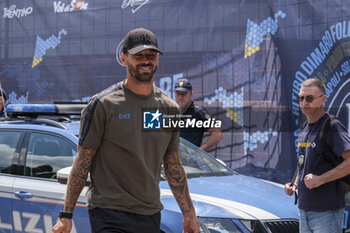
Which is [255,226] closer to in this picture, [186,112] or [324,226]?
[324,226]

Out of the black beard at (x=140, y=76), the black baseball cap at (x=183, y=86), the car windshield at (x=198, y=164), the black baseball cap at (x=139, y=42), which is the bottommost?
the car windshield at (x=198, y=164)

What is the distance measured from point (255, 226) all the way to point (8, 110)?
2615mm

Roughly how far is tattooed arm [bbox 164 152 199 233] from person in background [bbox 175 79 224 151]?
2.74 m

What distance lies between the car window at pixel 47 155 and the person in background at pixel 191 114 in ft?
6.18

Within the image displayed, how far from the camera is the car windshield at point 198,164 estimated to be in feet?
15.4

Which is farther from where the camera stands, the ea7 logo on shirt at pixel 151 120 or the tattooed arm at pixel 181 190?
the tattooed arm at pixel 181 190

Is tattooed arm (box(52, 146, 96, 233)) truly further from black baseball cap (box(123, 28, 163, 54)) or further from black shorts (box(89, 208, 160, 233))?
black baseball cap (box(123, 28, 163, 54))

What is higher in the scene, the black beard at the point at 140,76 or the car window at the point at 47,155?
the black beard at the point at 140,76

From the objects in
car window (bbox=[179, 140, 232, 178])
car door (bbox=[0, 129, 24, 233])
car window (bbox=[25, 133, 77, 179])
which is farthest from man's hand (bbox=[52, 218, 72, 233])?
car window (bbox=[179, 140, 232, 178])

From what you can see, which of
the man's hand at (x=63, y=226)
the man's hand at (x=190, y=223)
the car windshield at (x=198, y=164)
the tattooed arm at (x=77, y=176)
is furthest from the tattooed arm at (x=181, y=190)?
the car windshield at (x=198, y=164)

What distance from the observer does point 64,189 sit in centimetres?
426

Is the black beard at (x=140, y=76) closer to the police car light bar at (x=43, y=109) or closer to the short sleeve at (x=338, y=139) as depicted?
the short sleeve at (x=338, y=139)

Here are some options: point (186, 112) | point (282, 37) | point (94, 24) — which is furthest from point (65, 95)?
point (282, 37)

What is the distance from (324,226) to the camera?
368cm
